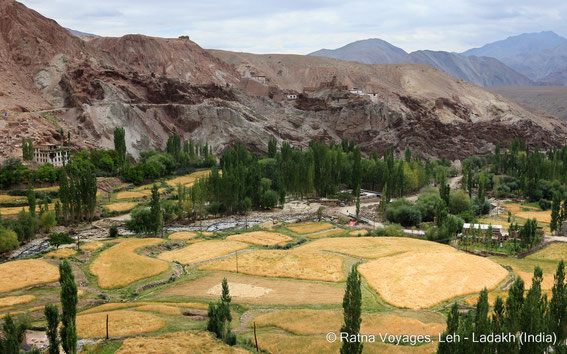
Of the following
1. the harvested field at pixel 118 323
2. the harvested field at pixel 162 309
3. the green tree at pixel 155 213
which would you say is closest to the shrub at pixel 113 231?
the green tree at pixel 155 213

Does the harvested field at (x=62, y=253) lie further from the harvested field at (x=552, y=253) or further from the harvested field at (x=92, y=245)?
the harvested field at (x=552, y=253)

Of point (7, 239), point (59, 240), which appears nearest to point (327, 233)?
point (59, 240)

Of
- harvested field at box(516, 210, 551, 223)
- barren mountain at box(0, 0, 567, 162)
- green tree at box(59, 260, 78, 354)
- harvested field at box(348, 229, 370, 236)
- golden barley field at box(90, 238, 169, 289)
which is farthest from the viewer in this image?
barren mountain at box(0, 0, 567, 162)

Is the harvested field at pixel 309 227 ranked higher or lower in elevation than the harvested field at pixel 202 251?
lower

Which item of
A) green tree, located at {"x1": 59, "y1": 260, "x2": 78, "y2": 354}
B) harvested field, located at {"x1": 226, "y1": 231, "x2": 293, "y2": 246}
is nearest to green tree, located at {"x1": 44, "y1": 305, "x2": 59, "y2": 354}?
green tree, located at {"x1": 59, "y1": 260, "x2": 78, "y2": 354}

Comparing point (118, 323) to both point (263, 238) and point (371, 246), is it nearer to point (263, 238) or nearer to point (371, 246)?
point (263, 238)

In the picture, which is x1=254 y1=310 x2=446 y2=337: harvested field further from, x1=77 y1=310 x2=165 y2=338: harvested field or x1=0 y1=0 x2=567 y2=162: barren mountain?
x1=0 y1=0 x2=567 y2=162: barren mountain
